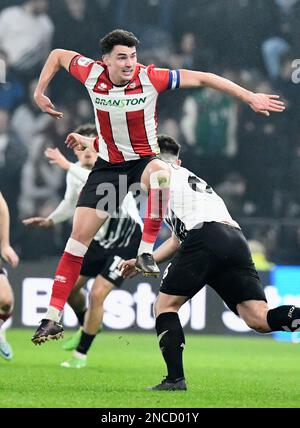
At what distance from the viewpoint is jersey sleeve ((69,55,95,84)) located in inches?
302

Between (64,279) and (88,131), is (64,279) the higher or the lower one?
the lower one

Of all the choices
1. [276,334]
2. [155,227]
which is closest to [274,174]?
[276,334]

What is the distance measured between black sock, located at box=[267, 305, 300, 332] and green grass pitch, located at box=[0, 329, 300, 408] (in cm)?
44

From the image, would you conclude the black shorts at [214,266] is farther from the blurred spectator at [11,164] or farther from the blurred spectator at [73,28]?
the blurred spectator at [73,28]

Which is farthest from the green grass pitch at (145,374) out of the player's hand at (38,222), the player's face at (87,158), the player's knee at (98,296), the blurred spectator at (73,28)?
the blurred spectator at (73,28)

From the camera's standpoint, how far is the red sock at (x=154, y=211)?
7.44 metres

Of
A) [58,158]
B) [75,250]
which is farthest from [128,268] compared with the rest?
[58,158]

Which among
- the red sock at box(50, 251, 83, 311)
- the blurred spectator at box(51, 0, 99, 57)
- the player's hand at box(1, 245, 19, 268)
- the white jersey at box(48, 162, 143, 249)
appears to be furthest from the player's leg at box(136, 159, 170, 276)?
the blurred spectator at box(51, 0, 99, 57)

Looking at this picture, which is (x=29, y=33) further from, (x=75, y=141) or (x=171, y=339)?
(x=171, y=339)

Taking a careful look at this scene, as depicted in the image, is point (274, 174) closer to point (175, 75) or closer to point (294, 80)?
point (294, 80)

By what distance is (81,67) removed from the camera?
7.71 metres

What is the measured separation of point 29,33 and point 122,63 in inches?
254

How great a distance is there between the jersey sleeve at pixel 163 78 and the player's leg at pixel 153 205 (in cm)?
50

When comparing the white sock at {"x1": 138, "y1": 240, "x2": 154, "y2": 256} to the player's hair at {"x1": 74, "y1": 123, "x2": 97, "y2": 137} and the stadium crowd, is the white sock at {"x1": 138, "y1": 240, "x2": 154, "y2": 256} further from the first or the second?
the stadium crowd
